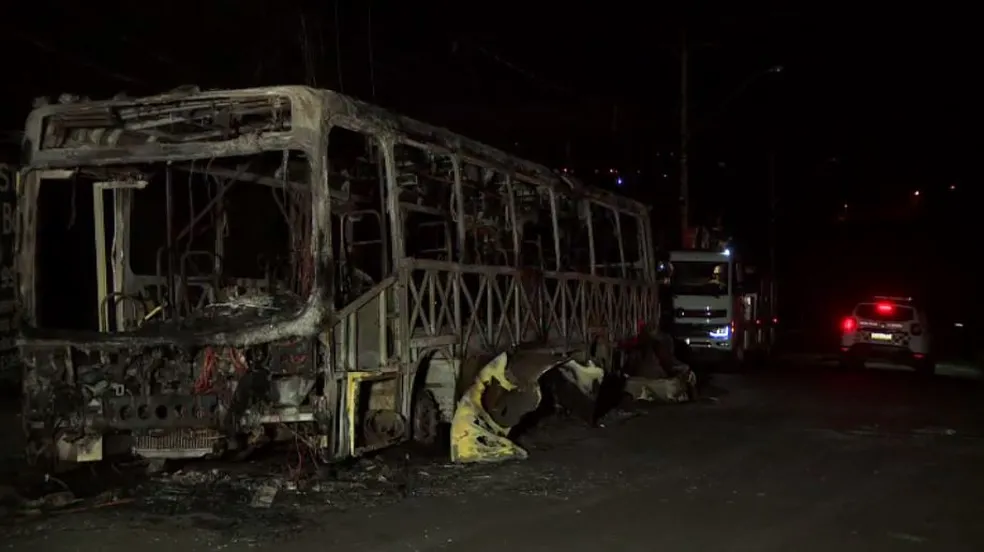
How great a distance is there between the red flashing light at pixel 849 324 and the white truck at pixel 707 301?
231cm

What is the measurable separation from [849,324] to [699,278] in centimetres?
349

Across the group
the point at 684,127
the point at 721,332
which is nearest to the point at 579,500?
the point at 721,332

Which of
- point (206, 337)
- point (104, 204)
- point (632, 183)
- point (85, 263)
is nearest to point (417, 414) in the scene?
point (206, 337)

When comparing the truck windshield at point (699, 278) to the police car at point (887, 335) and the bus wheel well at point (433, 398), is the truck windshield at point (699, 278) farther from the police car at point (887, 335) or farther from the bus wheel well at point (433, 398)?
the bus wheel well at point (433, 398)

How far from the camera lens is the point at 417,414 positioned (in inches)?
380

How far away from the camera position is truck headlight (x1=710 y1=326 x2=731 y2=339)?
21297 mm

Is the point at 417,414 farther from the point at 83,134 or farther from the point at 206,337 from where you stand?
the point at 83,134

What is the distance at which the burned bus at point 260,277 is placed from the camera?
8031 mm

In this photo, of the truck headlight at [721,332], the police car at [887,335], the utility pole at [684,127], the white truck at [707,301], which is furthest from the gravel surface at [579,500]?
the utility pole at [684,127]

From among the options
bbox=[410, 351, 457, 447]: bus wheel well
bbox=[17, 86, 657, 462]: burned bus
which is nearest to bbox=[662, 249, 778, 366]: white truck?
bbox=[17, 86, 657, 462]: burned bus

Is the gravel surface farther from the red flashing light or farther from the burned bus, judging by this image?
the red flashing light

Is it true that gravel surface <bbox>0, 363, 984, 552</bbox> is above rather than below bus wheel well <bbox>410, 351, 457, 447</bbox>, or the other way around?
below

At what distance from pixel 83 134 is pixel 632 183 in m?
27.4

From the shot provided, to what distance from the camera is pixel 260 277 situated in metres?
10.9
